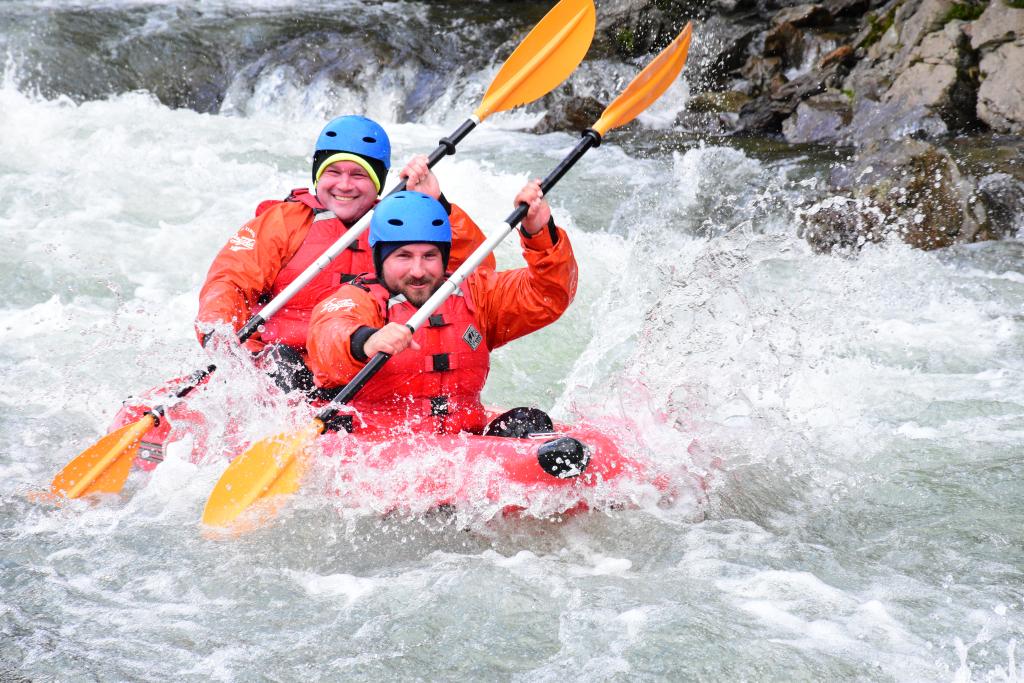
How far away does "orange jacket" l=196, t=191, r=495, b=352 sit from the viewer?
4.98 m

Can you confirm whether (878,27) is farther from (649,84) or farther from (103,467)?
(103,467)

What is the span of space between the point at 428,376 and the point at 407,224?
2.03 ft

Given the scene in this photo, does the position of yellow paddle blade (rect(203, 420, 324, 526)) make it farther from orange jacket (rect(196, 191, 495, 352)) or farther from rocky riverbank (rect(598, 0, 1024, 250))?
rocky riverbank (rect(598, 0, 1024, 250))

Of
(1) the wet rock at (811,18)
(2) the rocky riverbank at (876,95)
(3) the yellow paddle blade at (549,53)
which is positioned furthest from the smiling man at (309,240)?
(1) the wet rock at (811,18)

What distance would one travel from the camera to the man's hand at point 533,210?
4.35 meters

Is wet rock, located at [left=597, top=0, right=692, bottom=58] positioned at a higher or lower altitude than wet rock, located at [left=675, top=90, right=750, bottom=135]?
higher

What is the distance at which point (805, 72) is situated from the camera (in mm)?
11695

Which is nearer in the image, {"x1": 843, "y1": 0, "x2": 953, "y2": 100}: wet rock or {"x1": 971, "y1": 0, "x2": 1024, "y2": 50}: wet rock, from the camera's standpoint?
{"x1": 971, "y1": 0, "x2": 1024, "y2": 50}: wet rock

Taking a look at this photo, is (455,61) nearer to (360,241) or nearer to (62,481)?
(360,241)

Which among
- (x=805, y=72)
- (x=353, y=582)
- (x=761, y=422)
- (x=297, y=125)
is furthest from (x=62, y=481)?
(x=805, y=72)

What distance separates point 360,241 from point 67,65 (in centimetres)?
998

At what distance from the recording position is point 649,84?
562 centimetres

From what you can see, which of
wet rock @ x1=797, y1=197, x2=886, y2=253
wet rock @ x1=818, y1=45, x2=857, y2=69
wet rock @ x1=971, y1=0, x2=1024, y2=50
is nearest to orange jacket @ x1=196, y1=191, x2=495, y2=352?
wet rock @ x1=797, y1=197, x2=886, y2=253

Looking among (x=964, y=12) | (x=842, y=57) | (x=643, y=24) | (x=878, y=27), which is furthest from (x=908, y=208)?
(x=643, y=24)
